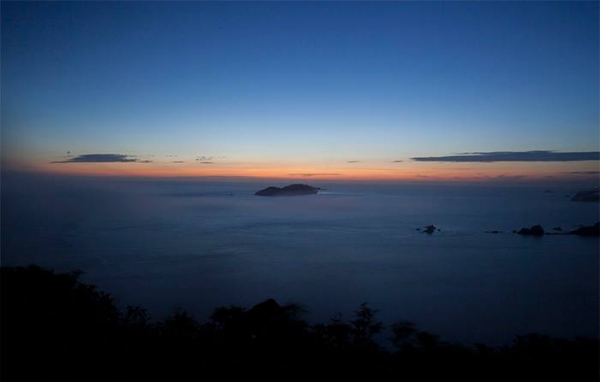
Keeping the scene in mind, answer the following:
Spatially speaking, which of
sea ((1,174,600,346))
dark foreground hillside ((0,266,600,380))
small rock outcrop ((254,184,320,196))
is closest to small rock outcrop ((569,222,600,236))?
sea ((1,174,600,346))

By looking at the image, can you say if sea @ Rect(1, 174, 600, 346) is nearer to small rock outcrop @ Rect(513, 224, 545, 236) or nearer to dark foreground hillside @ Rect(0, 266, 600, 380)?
small rock outcrop @ Rect(513, 224, 545, 236)

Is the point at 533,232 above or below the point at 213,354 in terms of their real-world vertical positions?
below

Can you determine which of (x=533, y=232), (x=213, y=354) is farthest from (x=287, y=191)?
(x=213, y=354)

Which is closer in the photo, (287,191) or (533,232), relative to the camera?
(533,232)

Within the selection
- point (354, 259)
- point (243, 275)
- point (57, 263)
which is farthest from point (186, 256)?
point (354, 259)

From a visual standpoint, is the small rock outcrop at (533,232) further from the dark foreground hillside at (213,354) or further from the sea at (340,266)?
the dark foreground hillside at (213,354)

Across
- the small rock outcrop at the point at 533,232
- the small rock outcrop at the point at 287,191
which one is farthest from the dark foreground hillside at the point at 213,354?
the small rock outcrop at the point at 287,191

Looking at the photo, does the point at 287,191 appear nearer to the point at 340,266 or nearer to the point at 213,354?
the point at 340,266

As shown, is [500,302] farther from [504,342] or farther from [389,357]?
[389,357]

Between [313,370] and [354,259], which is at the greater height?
[313,370]
